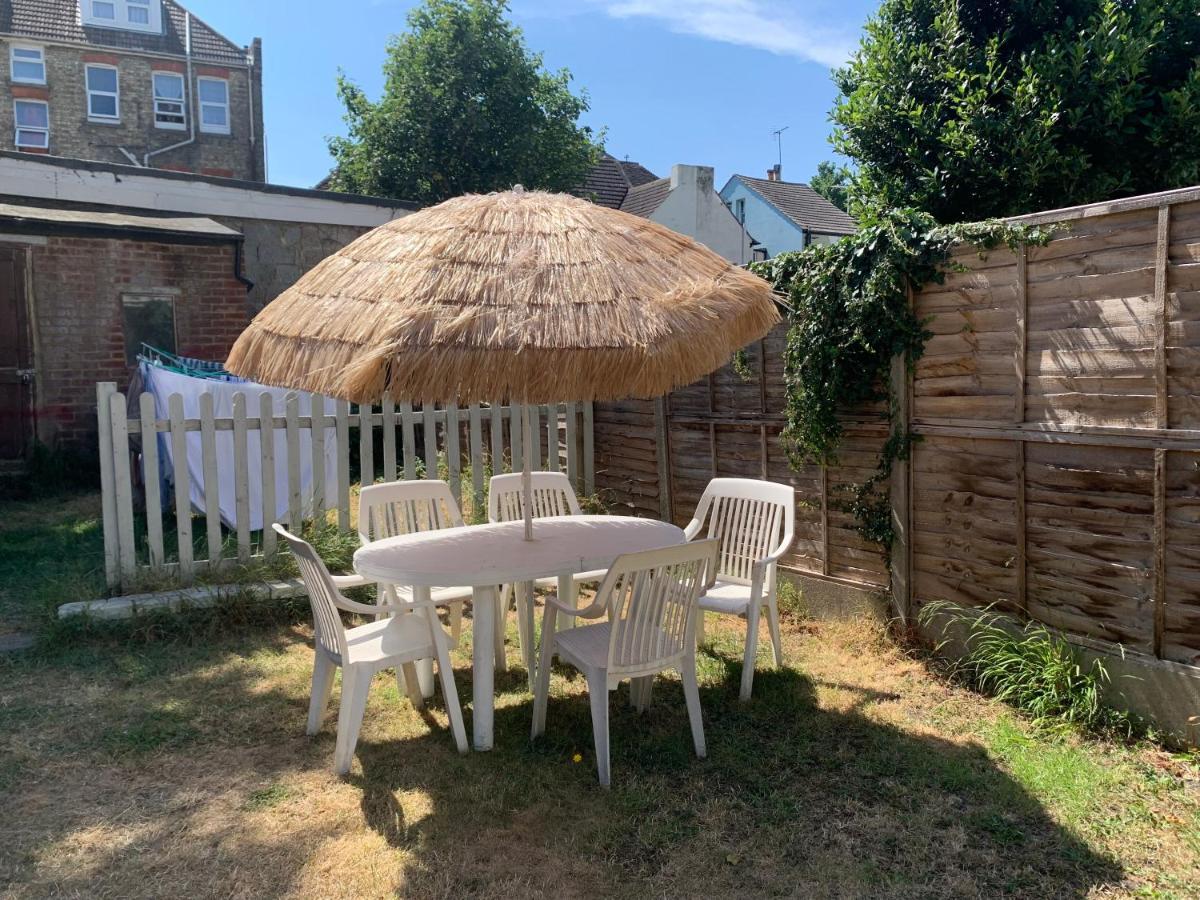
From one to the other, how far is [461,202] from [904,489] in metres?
2.75

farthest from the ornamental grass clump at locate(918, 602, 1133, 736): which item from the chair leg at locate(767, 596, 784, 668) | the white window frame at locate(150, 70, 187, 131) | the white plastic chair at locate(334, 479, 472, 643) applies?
the white window frame at locate(150, 70, 187, 131)

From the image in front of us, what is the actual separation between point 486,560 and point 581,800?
1057 millimetres

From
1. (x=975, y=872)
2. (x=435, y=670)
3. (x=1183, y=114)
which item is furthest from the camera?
(x=1183, y=114)

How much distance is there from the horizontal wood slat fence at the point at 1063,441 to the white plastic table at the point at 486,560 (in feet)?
4.64

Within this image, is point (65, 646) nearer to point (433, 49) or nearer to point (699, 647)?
point (699, 647)

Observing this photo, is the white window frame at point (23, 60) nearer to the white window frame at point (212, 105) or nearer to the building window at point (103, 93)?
the building window at point (103, 93)

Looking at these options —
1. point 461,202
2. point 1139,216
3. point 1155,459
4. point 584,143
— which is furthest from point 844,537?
point 584,143

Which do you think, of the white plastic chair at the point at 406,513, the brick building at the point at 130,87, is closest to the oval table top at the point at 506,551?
the white plastic chair at the point at 406,513

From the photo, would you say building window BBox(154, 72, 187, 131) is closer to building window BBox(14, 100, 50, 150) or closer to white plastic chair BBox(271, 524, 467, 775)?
building window BBox(14, 100, 50, 150)

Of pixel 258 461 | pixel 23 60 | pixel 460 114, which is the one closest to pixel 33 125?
pixel 23 60

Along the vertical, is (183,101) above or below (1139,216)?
above

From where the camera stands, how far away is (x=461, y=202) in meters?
4.00

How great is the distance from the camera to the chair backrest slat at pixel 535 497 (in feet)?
16.8

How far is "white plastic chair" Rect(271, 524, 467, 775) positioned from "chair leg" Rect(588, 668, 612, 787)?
62cm
